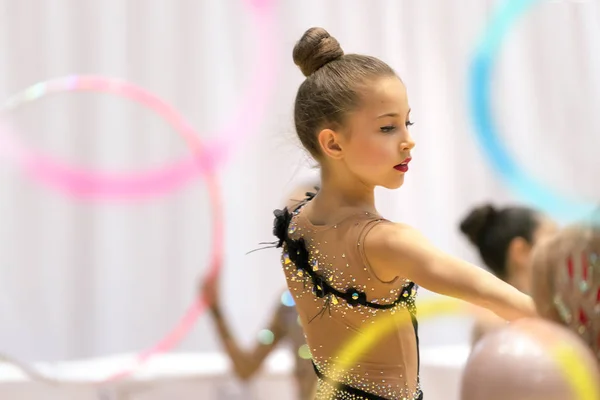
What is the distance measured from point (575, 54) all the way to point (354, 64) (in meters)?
1.84

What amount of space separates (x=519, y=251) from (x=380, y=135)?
0.93 meters

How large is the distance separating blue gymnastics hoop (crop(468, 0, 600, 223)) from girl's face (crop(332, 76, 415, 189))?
1.39 metres

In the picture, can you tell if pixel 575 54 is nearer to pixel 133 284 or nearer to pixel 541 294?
pixel 133 284

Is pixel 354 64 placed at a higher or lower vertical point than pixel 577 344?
higher

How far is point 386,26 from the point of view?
2445mm

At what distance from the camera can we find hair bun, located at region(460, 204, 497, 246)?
73.8 inches

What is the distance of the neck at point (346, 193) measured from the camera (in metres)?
1.01

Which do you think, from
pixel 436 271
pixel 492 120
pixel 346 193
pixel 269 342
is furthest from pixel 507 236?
pixel 436 271

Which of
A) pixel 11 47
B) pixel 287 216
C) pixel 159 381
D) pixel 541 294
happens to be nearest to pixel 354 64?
pixel 287 216

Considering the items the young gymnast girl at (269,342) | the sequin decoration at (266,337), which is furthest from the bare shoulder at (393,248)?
the sequin decoration at (266,337)

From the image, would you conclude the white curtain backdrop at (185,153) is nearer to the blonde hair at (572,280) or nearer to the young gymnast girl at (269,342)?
the young gymnast girl at (269,342)

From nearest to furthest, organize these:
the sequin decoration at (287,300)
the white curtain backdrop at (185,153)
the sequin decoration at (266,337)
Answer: the sequin decoration at (287,300)
the sequin decoration at (266,337)
the white curtain backdrop at (185,153)

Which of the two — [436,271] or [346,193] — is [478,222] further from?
[436,271]

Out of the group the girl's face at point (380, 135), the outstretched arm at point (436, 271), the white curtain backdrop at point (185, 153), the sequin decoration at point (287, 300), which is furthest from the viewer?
the white curtain backdrop at point (185, 153)
